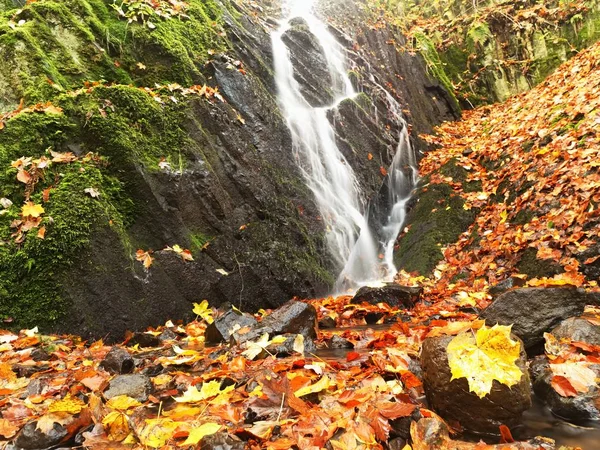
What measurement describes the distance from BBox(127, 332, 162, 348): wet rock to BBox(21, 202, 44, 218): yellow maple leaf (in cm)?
145

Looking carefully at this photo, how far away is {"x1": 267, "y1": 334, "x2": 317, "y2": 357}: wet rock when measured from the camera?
279cm

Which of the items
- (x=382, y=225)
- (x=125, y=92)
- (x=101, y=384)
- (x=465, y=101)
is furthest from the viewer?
(x=465, y=101)

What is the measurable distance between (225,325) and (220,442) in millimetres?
1989

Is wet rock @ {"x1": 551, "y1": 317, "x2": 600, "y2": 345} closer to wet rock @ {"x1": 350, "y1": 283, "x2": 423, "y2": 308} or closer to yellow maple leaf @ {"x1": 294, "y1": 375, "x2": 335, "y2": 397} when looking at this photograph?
yellow maple leaf @ {"x1": 294, "y1": 375, "x2": 335, "y2": 397}

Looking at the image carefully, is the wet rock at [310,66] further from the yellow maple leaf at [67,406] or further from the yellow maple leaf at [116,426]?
the yellow maple leaf at [116,426]

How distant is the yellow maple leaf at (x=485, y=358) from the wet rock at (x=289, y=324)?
155 cm

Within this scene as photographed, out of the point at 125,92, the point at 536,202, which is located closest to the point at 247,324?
the point at 125,92

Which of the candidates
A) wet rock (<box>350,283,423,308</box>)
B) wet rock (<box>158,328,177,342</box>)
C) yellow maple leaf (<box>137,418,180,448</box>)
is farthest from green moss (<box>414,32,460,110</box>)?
yellow maple leaf (<box>137,418,180,448</box>)

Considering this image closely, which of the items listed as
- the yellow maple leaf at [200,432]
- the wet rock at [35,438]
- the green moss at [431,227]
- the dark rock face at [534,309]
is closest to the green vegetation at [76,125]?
the wet rock at [35,438]

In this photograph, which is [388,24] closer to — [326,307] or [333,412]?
[326,307]

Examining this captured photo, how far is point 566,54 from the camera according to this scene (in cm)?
1112

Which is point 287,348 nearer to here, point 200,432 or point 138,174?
point 200,432

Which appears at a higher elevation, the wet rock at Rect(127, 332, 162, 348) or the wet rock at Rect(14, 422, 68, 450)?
the wet rock at Rect(14, 422, 68, 450)

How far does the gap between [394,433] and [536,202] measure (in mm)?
4817
